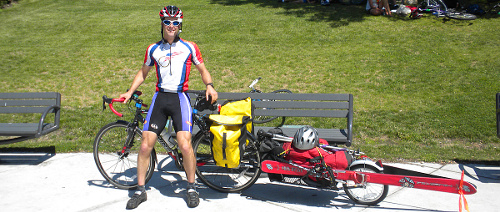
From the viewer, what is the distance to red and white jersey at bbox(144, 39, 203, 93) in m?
4.42

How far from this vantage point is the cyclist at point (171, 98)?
170 inches

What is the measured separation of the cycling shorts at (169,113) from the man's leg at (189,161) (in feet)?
0.27

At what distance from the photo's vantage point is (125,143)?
477 centimetres

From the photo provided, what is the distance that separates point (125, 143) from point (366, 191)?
270 cm

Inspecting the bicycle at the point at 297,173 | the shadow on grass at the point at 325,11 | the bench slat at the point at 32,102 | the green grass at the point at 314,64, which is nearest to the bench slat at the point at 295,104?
the green grass at the point at 314,64

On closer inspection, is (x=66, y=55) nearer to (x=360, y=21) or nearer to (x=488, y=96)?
(x=360, y=21)

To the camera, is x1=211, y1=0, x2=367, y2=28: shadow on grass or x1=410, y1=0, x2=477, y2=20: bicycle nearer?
x1=410, y1=0, x2=477, y2=20: bicycle

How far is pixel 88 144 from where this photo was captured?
6578 mm

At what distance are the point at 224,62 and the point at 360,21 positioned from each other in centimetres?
525

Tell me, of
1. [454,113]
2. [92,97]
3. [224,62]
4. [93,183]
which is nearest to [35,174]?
[93,183]

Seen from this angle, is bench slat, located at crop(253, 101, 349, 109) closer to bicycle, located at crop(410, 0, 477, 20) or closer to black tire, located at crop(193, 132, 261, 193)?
black tire, located at crop(193, 132, 261, 193)

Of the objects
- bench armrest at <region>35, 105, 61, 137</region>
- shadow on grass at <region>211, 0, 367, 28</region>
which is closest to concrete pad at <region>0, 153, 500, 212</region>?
bench armrest at <region>35, 105, 61, 137</region>

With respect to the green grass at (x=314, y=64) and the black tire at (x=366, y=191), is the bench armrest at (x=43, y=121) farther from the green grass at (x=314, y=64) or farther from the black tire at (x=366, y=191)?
the black tire at (x=366, y=191)

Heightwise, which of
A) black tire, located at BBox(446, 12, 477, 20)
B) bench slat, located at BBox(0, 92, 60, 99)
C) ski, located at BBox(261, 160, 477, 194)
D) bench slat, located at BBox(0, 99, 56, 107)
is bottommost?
ski, located at BBox(261, 160, 477, 194)
